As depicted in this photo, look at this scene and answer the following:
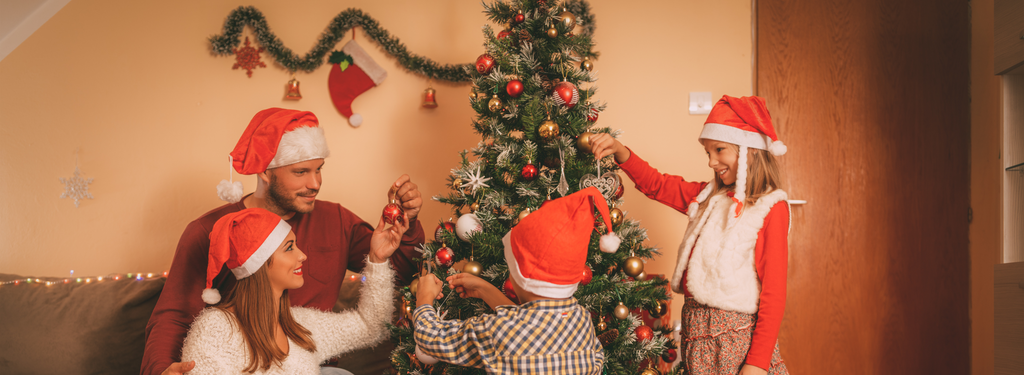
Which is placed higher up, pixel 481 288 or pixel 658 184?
pixel 658 184

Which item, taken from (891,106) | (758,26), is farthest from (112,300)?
(891,106)

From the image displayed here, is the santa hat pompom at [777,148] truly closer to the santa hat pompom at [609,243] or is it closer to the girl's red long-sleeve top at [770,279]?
the girl's red long-sleeve top at [770,279]

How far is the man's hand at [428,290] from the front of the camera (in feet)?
5.08

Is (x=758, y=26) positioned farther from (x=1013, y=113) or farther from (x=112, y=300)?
(x=112, y=300)

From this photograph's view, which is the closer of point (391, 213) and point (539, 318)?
point (539, 318)

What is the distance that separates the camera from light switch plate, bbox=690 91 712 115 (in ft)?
8.71

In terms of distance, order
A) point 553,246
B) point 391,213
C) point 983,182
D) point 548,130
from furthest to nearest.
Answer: point 983,182, point 391,213, point 548,130, point 553,246

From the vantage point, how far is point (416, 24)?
272cm

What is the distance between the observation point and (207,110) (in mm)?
2674

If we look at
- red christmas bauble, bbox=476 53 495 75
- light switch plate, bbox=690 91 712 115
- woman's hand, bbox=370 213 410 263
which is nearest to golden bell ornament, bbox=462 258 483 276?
woman's hand, bbox=370 213 410 263

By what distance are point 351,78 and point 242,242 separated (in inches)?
55.4

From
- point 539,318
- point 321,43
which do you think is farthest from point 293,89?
point 539,318

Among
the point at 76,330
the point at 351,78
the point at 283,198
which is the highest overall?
the point at 351,78

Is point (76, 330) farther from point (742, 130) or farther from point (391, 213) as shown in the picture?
point (742, 130)
